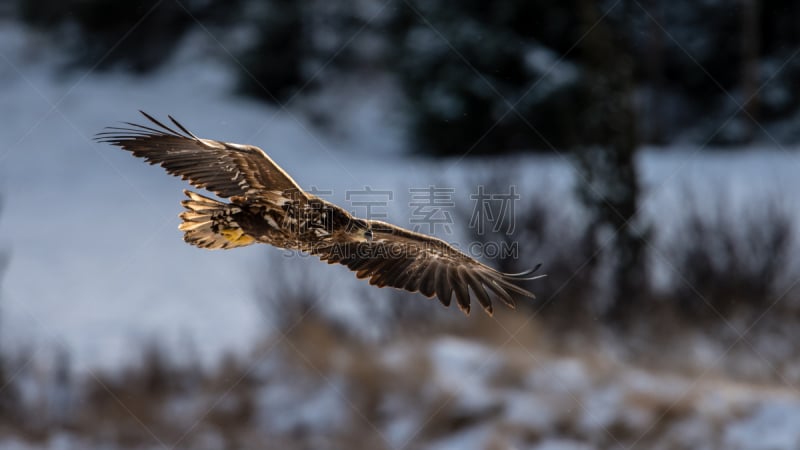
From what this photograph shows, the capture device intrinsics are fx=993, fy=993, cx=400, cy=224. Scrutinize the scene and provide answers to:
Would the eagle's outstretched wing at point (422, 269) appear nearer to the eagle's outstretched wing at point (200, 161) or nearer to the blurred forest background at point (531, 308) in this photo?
the eagle's outstretched wing at point (200, 161)

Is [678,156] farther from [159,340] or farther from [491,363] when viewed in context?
[159,340]

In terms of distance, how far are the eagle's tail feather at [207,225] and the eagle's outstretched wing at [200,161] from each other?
0.27 metres

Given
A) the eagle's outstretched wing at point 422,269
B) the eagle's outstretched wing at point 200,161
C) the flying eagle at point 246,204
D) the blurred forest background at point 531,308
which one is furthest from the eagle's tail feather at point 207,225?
the blurred forest background at point 531,308

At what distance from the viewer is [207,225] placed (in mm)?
6660

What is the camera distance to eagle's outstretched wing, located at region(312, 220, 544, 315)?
7.08m

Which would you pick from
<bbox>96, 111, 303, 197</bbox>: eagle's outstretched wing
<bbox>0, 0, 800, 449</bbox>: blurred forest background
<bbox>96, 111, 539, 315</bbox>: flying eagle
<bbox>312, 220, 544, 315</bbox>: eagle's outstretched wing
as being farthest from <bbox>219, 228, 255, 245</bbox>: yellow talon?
<bbox>0, 0, 800, 449</bbox>: blurred forest background

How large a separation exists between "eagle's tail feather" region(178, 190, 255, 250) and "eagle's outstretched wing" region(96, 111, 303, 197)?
266 millimetres

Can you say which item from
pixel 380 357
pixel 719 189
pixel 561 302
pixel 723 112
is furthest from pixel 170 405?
pixel 723 112

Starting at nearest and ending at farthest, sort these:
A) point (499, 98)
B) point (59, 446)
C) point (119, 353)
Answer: point (59, 446) → point (119, 353) → point (499, 98)

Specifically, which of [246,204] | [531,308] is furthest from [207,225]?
[531,308]

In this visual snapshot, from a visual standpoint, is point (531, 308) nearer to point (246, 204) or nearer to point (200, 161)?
point (246, 204)

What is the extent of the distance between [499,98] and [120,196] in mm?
8583

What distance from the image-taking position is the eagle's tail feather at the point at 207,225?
21.7ft

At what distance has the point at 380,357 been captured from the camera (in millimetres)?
12961
